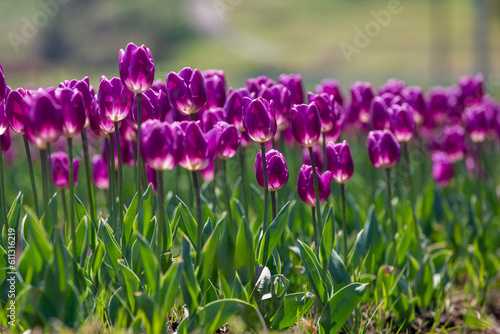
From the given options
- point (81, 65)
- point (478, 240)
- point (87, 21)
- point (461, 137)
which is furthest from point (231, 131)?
point (87, 21)

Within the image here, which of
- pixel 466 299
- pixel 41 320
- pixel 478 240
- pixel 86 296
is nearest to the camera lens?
pixel 41 320

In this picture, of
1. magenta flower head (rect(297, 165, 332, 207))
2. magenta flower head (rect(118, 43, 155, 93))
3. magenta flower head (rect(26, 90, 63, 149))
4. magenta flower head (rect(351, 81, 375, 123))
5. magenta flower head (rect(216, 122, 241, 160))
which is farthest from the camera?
magenta flower head (rect(351, 81, 375, 123))

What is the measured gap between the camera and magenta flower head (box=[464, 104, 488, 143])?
12.4ft

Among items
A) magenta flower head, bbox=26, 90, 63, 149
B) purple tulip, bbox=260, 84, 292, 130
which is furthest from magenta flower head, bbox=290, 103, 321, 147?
magenta flower head, bbox=26, 90, 63, 149

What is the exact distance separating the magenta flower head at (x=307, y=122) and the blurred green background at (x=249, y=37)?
100 feet

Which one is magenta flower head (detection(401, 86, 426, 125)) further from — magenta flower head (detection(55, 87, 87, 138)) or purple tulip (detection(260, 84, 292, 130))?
magenta flower head (detection(55, 87, 87, 138))

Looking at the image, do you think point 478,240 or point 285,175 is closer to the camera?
point 285,175

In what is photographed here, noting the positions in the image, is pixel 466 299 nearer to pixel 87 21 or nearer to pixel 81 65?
pixel 81 65

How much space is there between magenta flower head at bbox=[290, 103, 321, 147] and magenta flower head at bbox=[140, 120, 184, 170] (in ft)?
2.07

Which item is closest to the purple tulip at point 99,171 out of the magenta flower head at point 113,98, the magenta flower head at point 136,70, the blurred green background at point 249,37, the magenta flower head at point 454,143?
the magenta flower head at point 113,98

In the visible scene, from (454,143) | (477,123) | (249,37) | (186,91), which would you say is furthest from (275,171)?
(249,37)

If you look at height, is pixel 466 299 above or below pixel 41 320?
below

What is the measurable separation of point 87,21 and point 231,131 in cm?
5206

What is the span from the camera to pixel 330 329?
225cm
